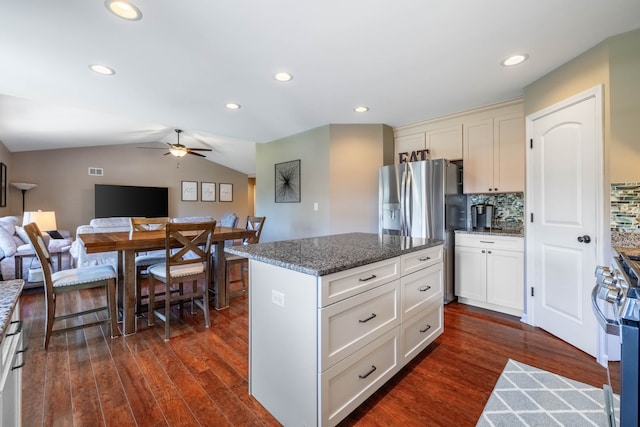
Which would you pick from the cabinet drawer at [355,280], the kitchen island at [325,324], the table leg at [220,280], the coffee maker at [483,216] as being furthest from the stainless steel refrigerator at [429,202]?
the table leg at [220,280]

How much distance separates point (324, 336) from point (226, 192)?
8211 millimetres

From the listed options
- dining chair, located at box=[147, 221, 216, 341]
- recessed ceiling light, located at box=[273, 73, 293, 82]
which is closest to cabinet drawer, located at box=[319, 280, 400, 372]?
dining chair, located at box=[147, 221, 216, 341]

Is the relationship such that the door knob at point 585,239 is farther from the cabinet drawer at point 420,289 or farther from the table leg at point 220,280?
the table leg at point 220,280

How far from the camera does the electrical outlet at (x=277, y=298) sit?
1.47 metres

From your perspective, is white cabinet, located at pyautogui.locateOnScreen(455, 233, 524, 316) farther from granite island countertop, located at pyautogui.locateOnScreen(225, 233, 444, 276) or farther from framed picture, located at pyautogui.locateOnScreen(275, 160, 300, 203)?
framed picture, located at pyautogui.locateOnScreen(275, 160, 300, 203)

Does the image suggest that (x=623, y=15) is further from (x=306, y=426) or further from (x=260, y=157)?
(x=260, y=157)

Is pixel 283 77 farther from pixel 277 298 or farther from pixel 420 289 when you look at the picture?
pixel 420 289

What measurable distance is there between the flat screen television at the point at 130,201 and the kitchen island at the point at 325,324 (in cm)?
689

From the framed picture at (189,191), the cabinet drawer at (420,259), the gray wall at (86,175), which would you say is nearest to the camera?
the cabinet drawer at (420,259)

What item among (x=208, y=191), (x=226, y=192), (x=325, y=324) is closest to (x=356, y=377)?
(x=325, y=324)

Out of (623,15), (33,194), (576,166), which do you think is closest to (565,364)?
(576,166)

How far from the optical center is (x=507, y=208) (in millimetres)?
3344

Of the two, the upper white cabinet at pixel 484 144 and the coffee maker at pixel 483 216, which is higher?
the upper white cabinet at pixel 484 144

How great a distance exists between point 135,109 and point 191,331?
2.68m
